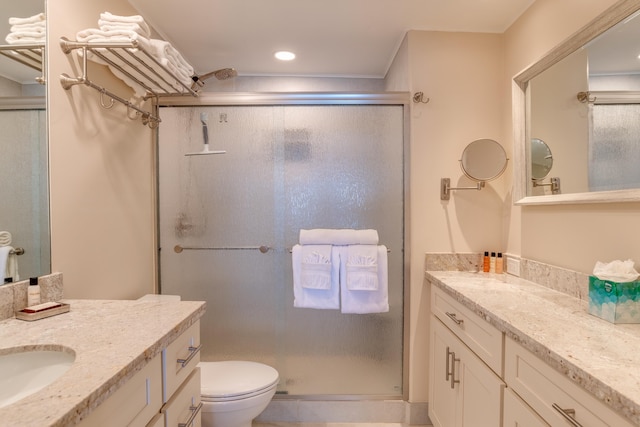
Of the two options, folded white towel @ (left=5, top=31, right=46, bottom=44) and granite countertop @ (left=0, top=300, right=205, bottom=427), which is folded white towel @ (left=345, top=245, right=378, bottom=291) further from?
folded white towel @ (left=5, top=31, right=46, bottom=44)

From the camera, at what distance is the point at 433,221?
192 centimetres

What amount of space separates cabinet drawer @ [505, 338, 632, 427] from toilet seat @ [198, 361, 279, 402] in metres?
1.05

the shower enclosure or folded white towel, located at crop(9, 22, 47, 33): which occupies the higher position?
folded white towel, located at crop(9, 22, 47, 33)

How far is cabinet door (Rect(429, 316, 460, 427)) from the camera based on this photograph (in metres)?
1.53

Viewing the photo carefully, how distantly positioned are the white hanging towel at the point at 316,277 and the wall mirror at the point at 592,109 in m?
1.04

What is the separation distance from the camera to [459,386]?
1.44m

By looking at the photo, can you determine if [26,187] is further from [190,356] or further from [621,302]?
[621,302]

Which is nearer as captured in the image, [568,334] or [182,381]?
[568,334]

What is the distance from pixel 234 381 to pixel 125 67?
154cm

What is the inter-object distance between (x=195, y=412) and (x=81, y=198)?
3.16 ft

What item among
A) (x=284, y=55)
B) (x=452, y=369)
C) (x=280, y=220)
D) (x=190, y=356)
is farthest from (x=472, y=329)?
(x=284, y=55)

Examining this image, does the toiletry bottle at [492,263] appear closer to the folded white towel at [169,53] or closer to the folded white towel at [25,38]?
the folded white towel at [169,53]

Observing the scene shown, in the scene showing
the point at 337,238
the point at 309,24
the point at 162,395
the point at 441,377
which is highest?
the point at 309,24

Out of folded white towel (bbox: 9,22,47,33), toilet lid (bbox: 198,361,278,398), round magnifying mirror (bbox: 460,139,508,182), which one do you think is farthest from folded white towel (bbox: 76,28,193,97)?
round magnifying mirror (bbox: 460,139,508,182)
